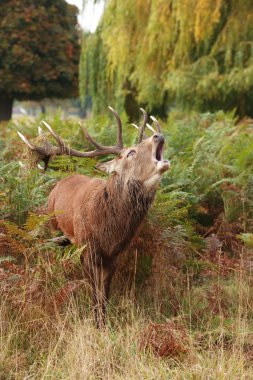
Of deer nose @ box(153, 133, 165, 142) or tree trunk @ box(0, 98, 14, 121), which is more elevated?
deer nose @ box(153, 133, 165, 142)

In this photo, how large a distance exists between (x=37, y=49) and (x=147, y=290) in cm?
1828

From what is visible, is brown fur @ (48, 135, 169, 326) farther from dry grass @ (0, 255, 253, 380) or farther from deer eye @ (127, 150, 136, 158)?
dry grass @ (0, 255, 253, 380)

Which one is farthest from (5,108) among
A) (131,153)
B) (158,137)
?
(158,137)

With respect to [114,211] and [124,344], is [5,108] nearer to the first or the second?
[114,211]

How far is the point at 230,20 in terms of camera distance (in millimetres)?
11953

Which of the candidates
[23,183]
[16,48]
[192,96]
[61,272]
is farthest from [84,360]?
[16,48]

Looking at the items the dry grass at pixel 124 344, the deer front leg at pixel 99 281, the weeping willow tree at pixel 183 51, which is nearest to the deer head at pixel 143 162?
the deer front leg at pixel 99 281

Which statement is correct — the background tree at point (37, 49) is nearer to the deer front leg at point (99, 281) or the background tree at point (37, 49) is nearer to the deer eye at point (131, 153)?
the deer eye at point (131, 153)

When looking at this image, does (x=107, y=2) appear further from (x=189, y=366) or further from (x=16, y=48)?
(x=189, y=366)

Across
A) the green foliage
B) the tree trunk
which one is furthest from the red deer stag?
the tree trunk

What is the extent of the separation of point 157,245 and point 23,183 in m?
1.48

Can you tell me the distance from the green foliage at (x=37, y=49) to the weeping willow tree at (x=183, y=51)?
8529 millimetres

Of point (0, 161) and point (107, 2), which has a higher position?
point (107, 2)

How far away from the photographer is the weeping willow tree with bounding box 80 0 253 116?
11.8 meters
